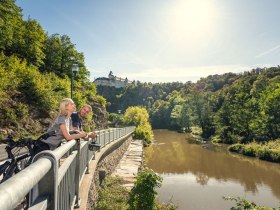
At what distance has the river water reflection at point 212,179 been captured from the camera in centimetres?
1762

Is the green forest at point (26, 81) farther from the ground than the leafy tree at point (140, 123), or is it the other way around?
the green forest at point (26, 81)

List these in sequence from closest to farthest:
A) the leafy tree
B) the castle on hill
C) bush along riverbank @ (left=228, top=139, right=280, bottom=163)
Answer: bush along riverbank @ (left=228, top=139, right=280, bottom=163) → the leafy tree → the castle on hill

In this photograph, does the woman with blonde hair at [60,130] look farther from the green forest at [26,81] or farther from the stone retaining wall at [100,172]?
the green forest at [26,81]

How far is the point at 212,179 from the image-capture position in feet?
76.9

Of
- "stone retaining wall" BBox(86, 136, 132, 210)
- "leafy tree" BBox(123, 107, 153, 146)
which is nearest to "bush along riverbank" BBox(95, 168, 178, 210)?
"stone retaining wall" BBox(86, 136, 132, 210)

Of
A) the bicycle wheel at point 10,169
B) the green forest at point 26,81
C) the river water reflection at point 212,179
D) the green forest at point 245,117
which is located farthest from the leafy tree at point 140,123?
the bicycle wheel at point 10,169

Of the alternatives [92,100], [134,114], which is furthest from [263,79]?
[92,100]

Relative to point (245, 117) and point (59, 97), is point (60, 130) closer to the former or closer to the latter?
point (59, 97)

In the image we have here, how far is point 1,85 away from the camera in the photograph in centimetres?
1789

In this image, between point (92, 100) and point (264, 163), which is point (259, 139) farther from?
point (92, 100)

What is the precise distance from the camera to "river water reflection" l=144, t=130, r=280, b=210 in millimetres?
17625

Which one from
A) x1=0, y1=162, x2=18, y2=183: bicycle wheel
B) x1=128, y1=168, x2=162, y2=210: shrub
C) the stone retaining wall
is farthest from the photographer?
x1=128, y1=168, x2=162, y2=210: shrub

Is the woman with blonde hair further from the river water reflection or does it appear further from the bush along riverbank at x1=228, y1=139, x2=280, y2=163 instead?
the bush along riverbank at x1=228, y1=139, x2=280, y2=163

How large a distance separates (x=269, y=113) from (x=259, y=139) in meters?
4.48
